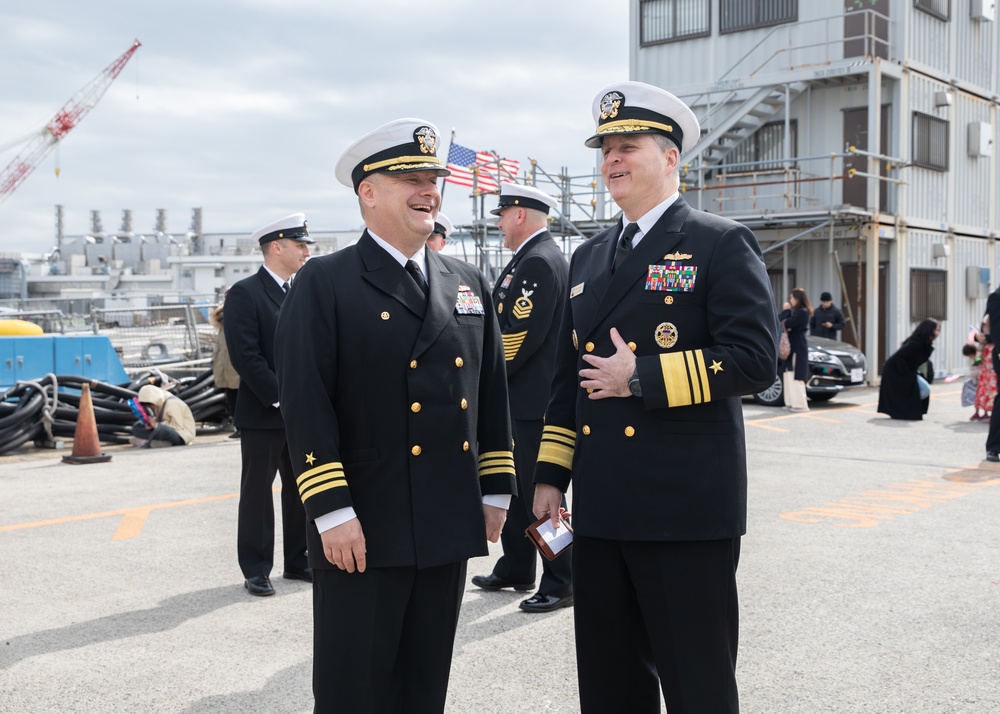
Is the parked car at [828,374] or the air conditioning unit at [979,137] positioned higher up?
the air conditioning unit at [979,137]

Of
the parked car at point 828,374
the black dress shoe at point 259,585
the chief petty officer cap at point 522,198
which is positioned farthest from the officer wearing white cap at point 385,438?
the parked car at point 828,374

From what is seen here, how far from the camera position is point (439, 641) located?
3.16 m

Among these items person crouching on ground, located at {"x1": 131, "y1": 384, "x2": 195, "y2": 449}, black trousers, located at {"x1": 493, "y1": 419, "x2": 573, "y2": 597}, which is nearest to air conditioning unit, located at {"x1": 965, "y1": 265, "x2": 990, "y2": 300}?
person crouching on ground, located at {"x1": 131, "y1": 384, "x2": 195, "y2": 449}

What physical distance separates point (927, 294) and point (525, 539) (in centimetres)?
1919

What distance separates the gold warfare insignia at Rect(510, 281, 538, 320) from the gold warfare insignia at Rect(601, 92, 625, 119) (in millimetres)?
2468

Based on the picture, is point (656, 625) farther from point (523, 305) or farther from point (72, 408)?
point (72, 408)

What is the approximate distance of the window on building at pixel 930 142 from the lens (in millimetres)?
21672

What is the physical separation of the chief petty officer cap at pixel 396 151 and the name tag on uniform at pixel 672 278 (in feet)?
2.35

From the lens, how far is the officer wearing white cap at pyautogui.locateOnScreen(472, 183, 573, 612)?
566 cm

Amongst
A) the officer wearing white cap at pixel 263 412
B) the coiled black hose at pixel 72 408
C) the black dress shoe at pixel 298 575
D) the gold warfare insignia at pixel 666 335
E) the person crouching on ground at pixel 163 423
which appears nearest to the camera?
the gold warfare insignia at pixel 666 335

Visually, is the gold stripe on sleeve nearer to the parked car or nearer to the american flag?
the parked car

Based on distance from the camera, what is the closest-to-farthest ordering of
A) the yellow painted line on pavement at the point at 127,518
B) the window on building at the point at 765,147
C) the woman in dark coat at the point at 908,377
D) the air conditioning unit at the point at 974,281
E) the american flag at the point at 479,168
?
the yellow painted line on pavement at the point at 127,518 < the woman in dark coat at the point at 908,377 < the american flag at the point at 479,168 < the window on building at the point at 765,147 < the air conditioning unit at the point at 974,281

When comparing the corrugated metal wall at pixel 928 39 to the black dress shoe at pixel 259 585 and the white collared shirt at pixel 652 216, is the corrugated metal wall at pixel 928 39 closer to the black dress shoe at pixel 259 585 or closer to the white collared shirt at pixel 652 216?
the black dress shoe at pixel 259 585

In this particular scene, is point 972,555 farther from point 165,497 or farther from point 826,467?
point 165,497
